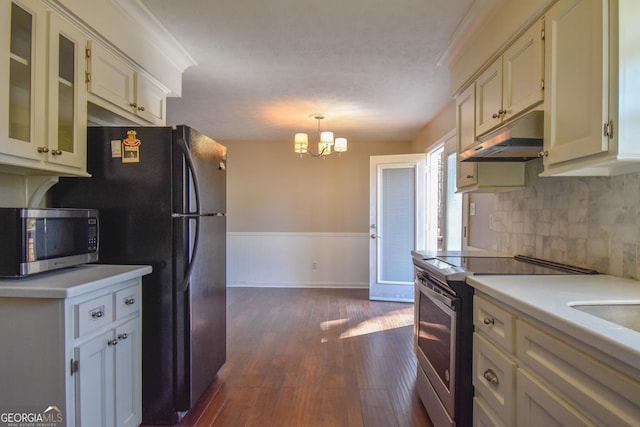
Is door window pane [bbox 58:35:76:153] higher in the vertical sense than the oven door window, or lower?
higher

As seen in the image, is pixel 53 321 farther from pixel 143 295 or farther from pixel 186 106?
pixel 186 106

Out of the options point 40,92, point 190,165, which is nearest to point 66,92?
point 40,92

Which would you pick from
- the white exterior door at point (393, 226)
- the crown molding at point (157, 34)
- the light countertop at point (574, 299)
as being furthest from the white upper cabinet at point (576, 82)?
the white exterior door at point (393, 226)

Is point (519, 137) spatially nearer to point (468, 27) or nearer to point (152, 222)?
point (468, 27)

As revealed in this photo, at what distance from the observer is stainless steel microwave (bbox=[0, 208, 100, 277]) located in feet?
4.49

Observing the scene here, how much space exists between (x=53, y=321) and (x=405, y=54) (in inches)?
104

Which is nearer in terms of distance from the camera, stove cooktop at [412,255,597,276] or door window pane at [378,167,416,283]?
stove cooktop at [412,255,597,276]

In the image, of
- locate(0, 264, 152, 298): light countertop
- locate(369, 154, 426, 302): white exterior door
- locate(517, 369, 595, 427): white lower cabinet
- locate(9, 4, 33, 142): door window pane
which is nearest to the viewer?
locate(517, 369, 595, 427): white lower cabinet

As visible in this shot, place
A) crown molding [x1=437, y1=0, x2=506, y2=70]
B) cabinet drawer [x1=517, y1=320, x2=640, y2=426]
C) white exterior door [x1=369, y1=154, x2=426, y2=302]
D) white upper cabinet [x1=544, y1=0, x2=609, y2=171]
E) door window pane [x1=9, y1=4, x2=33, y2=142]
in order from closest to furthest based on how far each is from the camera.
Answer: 1. cabinet drawer [x1=517, y1=320, x2=640, y2=426]
2. white upper cabinet [x1=544, y1=0, x2=609, y2=171]
3. door window pane [x1=9, y1=4, x2=33, y2=142]
4. crown molding [x1=437, y1=0, x2=506, y2=70]
5. white exterior door [x1=369, y1=154, x2=426, y2=302]

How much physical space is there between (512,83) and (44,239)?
234 cm

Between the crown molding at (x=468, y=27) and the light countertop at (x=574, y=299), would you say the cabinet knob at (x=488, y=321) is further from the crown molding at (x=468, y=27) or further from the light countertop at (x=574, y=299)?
the crown molding at (x=468, y=27)

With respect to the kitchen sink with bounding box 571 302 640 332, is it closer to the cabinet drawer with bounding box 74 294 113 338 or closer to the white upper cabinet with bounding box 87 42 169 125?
the cabinet drawer with bounding box 74 294 113 338

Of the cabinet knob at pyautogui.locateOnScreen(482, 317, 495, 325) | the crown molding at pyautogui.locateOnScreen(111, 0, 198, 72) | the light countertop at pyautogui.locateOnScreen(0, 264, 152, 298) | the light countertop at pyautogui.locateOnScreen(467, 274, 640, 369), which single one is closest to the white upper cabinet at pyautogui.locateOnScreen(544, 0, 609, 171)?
the light countertop at pyautogui.locateOnScreen(467, 274, 640, 369)

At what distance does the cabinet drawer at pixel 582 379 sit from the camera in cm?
73
